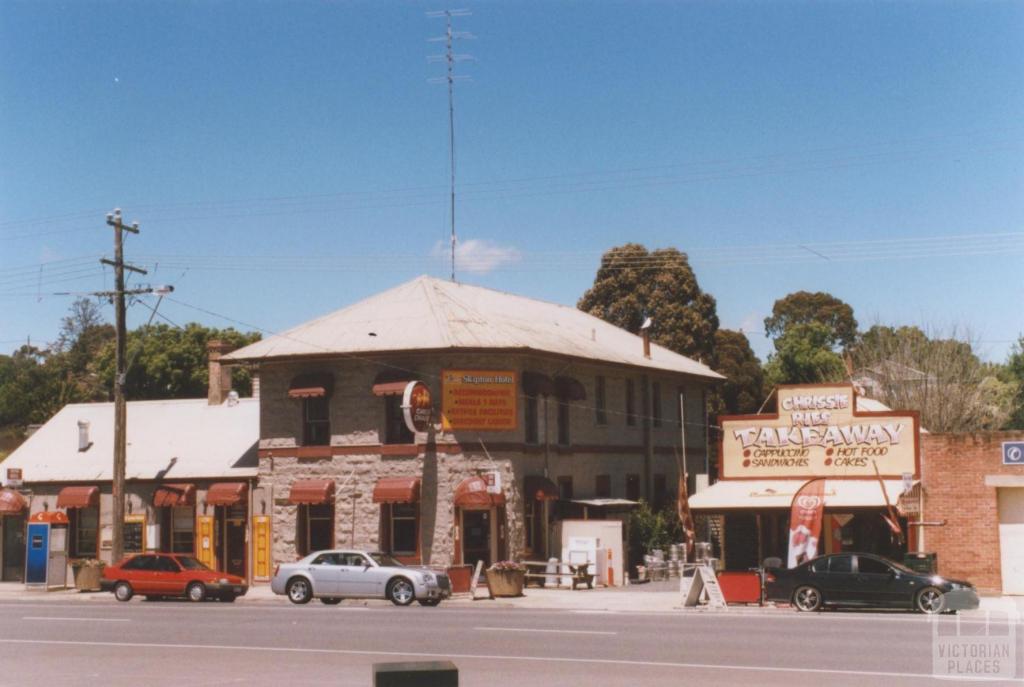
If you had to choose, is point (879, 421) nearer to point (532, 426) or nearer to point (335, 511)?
point (532, 426)

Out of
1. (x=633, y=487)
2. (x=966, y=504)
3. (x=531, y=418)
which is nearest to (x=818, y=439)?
(x=966, y=504)

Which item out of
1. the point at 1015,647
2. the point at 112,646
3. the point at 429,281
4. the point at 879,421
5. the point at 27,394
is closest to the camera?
the point at 1015,647

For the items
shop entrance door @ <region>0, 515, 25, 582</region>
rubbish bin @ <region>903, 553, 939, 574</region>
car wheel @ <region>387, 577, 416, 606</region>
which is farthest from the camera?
shop entrance door @ <region>0, 515, 25, 582</region>

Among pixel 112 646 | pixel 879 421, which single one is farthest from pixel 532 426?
pixel 112 646

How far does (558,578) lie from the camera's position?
37812 mm

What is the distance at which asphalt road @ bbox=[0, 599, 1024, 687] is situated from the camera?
1634 centimetres

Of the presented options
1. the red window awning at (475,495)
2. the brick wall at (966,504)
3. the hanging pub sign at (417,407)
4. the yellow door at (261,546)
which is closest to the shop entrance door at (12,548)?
the yellow door at (261,546)

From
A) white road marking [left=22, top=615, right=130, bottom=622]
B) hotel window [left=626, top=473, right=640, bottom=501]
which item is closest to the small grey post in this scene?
white road marking [left=22, top=615, right=130, bottom=622]

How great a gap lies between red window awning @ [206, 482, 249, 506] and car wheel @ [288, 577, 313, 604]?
8734 mm

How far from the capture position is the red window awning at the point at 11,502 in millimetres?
43219

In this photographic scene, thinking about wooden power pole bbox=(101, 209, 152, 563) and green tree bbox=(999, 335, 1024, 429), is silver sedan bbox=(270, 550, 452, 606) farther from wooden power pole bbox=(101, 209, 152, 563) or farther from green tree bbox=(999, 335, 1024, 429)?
green tree bbox=(999, 335, 1024, 429)

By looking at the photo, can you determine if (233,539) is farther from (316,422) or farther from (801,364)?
(801,364)

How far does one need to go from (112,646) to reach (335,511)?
18552 millimetres

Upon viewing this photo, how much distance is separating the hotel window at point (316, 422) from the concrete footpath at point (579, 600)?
504 centimetres
